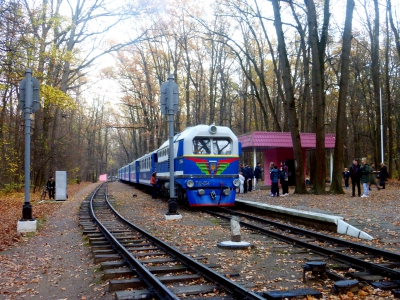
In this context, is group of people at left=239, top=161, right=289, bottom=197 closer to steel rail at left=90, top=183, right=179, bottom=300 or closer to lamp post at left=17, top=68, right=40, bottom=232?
lamp post at left=17, top=68, right=40, bottom=232

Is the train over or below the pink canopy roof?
below

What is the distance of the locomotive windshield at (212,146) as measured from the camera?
1594cm

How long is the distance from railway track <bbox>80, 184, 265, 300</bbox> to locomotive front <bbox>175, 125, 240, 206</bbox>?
18.4ft

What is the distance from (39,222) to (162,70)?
98.0 ft

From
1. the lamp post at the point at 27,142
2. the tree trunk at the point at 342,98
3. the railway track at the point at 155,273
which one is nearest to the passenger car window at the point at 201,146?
the lamp post at the point at 27,142

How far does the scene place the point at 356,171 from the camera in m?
18.9

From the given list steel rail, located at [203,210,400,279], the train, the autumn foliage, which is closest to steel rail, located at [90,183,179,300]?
steel rail, located at [203,210,400,279]

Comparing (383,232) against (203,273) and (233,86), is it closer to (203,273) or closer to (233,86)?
(203,273)

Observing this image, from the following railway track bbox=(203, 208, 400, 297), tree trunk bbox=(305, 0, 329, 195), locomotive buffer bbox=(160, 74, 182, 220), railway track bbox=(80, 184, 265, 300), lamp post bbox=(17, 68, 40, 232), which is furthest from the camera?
tree trunk bbox=(305, 0, 329, 195)

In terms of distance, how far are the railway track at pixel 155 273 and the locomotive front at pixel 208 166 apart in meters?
5.60

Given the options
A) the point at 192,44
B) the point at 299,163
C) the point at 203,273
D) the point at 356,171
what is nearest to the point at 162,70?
the point at 192,44

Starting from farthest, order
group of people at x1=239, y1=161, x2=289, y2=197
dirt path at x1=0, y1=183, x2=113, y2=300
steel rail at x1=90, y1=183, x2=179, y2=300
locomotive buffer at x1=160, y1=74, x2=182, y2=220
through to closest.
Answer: group of people at x1=239, y1=161, x2=289, y2=197 → locomotive buffer at x1=160, y1=74, x2=182, y2=220 → dirt path at x1=0, y1=183, x2=113, y2=300 → steel rail at x1=90, y1=183, x2=179, y2=300

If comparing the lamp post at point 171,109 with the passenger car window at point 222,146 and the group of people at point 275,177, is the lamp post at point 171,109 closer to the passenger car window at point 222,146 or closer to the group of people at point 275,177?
the passenger car window at point 222,146

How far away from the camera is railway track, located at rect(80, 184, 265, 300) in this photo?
5.42m
